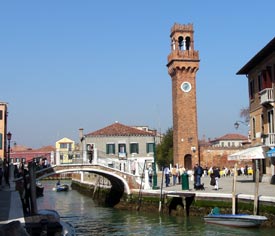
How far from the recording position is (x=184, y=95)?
48000mm

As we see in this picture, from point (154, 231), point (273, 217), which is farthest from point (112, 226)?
point (273, 217)

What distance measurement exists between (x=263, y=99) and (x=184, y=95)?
20.2m

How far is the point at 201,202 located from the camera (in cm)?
2258

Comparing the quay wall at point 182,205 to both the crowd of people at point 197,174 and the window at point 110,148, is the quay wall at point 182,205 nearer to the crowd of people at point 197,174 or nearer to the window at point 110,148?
the crowd of people at point 197,174

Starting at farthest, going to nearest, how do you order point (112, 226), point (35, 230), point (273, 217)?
point (112, 226) < point (273, 217) < point (35, 230)

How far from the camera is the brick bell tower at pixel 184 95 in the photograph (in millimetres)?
46906

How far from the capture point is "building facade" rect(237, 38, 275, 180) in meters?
27.3

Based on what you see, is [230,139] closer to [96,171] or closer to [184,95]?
[184,95]

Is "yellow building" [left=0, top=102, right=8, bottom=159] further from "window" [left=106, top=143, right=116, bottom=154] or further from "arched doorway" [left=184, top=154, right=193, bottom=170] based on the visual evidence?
"arched doorway" [left=184, top=154, right=193, bottom=170]

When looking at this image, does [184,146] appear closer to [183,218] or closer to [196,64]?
[196,64]

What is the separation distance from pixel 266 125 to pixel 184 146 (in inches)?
726

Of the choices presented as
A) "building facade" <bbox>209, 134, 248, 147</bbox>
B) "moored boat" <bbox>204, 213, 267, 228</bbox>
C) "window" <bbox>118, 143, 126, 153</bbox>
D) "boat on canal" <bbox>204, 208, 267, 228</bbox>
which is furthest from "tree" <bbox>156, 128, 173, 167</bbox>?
"building facade" <bbox>209, 134, 248, 147</bbox>

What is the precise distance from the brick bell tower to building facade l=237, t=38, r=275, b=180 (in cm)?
1493

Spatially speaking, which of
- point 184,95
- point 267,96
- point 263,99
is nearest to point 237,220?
point 267,96
